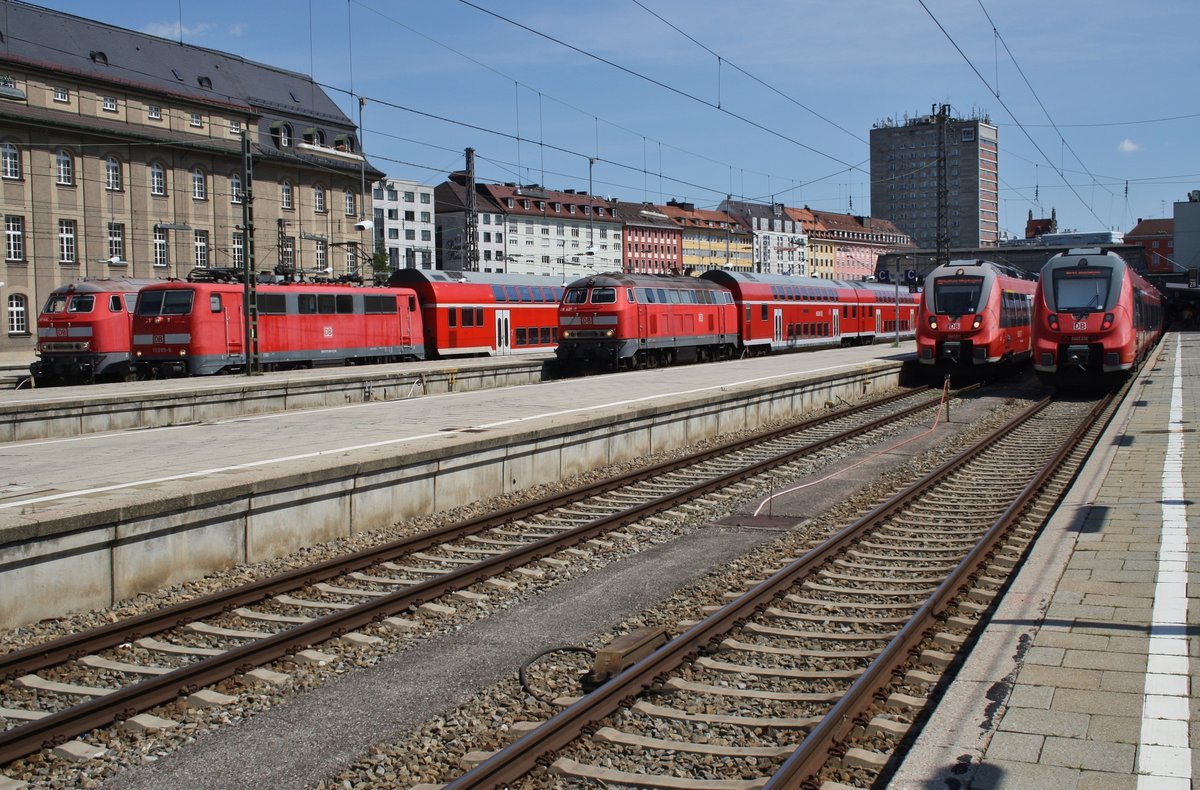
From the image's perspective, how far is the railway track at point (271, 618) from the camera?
662cm

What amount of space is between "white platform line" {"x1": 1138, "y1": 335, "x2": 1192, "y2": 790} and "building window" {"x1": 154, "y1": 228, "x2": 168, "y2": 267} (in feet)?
189

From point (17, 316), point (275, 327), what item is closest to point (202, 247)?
point (17, 316)

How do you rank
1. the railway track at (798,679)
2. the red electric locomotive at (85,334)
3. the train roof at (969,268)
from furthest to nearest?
the red electric locomotive at (85,334) → the train roof at (969,268) → the railway track at (798,679)

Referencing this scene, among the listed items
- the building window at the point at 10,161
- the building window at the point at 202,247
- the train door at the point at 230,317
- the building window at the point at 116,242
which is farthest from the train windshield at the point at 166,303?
the building window at the point at 202,247

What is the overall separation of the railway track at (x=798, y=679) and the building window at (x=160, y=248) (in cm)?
5528

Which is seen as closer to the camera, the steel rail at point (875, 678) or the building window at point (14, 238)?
the steel rail at point (875, 678)

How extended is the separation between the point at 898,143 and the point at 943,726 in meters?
206

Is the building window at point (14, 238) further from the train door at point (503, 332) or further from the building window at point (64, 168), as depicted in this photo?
the train door at point (503, 332)

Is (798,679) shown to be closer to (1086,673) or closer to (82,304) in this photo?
(1086,673)

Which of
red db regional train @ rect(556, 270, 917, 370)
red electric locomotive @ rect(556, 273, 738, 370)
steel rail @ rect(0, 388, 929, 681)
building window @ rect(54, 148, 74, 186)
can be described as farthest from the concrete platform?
building window @ rect(54, 148, 74, 186)

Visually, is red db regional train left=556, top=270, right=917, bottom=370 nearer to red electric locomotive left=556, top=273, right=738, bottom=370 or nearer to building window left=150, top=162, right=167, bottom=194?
red electric locomotive left=556, top=273, right=738, bottom=370

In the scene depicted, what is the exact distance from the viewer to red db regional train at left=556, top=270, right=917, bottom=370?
3142 cm

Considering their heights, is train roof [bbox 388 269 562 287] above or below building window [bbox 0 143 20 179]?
below

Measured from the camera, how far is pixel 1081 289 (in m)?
25.5
